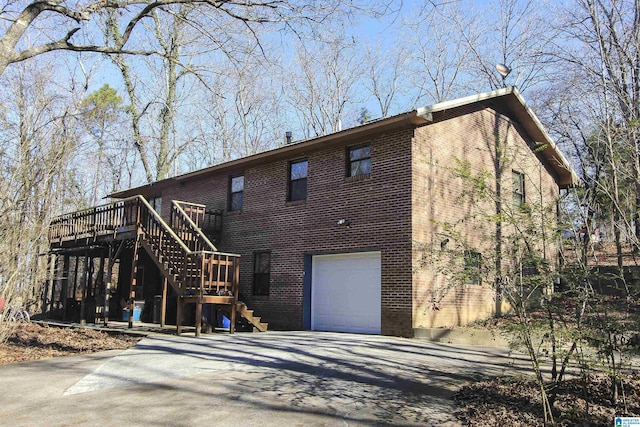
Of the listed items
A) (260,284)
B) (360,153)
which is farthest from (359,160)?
(260,284)

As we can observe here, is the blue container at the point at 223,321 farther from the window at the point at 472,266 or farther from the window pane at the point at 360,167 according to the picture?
the window at the point at 472,266

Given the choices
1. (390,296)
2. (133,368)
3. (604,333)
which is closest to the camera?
(604,333)

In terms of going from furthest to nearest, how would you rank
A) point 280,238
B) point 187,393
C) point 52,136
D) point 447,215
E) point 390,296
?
point 280,238 < point 447,215 < point 390,296 < point 52,136 < point 187,393

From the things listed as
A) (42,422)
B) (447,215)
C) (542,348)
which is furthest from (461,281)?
(447,215)

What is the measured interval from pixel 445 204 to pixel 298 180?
446 centimetres

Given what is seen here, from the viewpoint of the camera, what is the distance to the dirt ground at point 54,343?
1110 cm

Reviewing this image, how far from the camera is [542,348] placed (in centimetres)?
562

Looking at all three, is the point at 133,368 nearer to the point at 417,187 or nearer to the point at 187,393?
the point at 187,393

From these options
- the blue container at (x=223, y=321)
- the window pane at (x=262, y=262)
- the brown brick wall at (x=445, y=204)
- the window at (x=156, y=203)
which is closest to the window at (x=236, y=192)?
the window pane at (x=262, y=262)

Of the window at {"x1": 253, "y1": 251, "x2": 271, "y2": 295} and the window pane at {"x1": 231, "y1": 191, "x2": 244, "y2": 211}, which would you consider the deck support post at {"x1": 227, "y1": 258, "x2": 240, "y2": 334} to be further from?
the window pane at {"x1": 231, "y1": 191, "x2": 244, "y2": 211}

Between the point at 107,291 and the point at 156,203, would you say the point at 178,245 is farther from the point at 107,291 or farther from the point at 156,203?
the point at 156,203

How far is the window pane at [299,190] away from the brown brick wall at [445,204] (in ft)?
12.6

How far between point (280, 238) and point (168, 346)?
5579mm

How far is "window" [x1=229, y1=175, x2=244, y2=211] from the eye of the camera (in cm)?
1781
